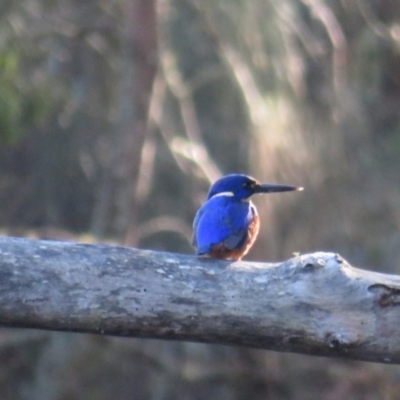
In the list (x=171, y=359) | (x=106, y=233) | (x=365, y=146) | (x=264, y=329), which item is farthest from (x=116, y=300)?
(x=365, y=146)

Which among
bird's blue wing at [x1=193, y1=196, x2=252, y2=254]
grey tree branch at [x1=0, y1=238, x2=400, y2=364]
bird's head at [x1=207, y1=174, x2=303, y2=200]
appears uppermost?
bird's head at [x1=207, y1=174, x2=303, y2=200]

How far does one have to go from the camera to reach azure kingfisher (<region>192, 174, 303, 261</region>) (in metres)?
4.43

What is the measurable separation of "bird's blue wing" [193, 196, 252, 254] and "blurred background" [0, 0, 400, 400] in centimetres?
311

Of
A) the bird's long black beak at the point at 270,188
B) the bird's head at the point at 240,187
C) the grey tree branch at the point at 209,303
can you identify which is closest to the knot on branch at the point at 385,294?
the grey tree branch at the point at 209,303

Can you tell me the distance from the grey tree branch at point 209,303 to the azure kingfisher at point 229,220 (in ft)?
2.49

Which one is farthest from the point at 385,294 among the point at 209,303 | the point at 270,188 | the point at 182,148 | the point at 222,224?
the point at 182,148

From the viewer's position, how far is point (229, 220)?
4.60m

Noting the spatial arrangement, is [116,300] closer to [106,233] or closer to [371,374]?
[106,233]

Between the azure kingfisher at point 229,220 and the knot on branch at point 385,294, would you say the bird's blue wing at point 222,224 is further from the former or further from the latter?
the knot on branch at point 385,294

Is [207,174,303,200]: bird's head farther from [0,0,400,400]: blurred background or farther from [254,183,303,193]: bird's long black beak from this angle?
[0,0,400,400]: blurred background

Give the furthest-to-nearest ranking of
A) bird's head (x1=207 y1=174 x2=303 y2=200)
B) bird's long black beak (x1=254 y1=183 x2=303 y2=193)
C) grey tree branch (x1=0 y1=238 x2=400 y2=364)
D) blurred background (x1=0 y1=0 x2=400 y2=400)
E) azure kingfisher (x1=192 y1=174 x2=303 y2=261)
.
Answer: blurred background (x1=0 y1=0 x2=400 y2=400) → bird's head (x1=207 y1=174 x2=303 y2=200) → bird's long black beak (x1=254 y1=183 x2=303 y2=193) → azure kingfisher (x1=192 y1=174 x2=303 y2=261) → grey tree branch (x1=0 y1=238 x2=400 y2=364)

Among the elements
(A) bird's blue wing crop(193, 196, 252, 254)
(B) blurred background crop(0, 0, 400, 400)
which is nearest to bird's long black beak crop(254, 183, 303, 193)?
(A) bird's blue wing crop(193, 196, 252, 254)

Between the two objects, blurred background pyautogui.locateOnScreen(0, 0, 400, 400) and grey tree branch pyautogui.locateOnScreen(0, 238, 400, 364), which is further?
blurred background pyautogui.locateOnScreen(0, 0, 400, 400)

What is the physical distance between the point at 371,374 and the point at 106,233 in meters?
3.36
